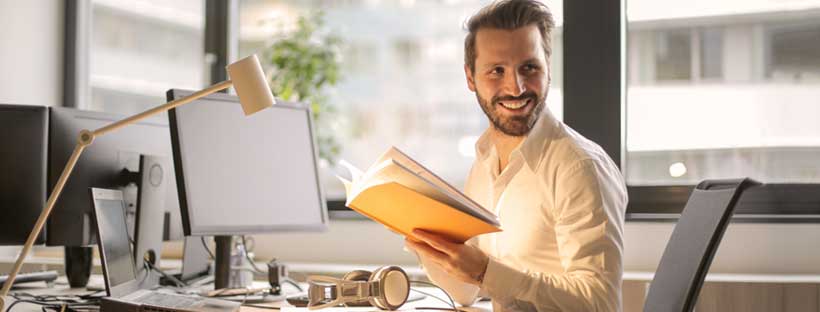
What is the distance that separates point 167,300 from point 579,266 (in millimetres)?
862

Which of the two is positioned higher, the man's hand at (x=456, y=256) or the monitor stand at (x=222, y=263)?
the man's hand at (x=456, y=256)

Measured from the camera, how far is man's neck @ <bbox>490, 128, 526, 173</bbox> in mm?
2080

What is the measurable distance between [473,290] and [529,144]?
16.3 inches

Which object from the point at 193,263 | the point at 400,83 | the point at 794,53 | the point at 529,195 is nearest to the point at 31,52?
the point at 400,83

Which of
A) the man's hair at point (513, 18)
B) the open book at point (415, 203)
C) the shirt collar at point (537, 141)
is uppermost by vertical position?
the man's hair at point (513, 18)

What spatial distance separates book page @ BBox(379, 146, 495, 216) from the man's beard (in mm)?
427

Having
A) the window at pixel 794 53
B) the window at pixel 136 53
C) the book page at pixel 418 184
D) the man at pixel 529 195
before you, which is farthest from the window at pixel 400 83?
the book page at pixel 418 184

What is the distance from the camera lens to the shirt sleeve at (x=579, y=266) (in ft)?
5.28

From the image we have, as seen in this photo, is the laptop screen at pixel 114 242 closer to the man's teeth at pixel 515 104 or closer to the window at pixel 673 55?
the man's teeth at pixel 515 104

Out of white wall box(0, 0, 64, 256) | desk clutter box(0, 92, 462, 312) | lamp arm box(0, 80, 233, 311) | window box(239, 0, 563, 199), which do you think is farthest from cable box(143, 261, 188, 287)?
white wall box(0, 0, 64, 256)

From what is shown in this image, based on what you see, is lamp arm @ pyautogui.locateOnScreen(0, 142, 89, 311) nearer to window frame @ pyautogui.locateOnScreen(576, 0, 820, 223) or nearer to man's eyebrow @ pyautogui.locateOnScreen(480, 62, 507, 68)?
man's eyebrow @ pyautogui.locateOnScreen(480, 62, 507, 68)

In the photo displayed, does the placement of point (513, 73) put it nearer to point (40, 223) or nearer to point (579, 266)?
point (579, 266)

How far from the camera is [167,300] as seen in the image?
1765 mm

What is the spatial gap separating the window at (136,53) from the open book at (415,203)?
2.49 m
